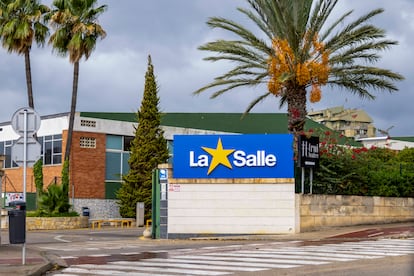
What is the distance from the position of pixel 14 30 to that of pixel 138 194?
12.0m

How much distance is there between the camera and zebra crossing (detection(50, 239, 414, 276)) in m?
14.4

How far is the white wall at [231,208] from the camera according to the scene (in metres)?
26.3

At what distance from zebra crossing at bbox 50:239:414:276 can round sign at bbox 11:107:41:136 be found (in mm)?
3080

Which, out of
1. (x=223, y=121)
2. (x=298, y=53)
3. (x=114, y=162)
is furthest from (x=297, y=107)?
(x=223, y=121)

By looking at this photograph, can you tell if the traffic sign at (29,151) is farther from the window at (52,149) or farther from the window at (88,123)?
the window at (52,149)

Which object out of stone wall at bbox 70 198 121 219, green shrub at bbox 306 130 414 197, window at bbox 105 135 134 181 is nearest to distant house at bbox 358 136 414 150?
window at bbox 105 135 134 181

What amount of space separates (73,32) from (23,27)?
2.89m

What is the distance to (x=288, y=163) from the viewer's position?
26.4 m

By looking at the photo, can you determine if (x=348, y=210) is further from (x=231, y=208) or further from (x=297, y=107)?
(x=231, y=208)

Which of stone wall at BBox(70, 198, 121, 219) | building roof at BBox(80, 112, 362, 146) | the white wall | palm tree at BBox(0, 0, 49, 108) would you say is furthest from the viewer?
building roof at BBox(80, 112, 362, 146)

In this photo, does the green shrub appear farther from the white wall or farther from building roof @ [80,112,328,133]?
building roof @ [80,112,328,133]

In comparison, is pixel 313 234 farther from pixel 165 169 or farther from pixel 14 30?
pixel 14 30

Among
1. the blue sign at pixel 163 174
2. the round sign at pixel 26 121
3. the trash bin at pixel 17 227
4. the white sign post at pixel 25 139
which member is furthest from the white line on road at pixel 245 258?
the blue sign at pixel 163 174

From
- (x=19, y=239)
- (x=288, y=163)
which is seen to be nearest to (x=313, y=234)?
(x=288, y=163)
